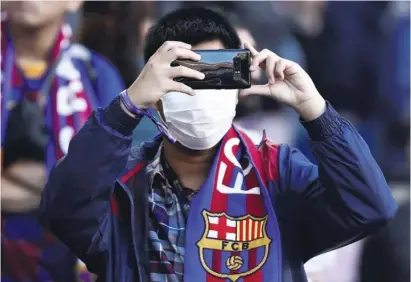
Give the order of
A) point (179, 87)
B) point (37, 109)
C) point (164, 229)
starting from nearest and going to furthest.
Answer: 1. point (179, 87)
2. point (164, 229)
3. point (37, 109)

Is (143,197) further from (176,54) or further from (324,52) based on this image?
(324,52)

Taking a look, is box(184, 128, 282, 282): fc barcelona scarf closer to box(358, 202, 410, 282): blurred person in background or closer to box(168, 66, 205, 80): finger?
box(168, 66, 205, 80): finger

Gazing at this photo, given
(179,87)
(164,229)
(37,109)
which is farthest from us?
(37,109)

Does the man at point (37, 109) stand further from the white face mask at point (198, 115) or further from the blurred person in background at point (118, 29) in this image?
the white face mask at point (198, 115)

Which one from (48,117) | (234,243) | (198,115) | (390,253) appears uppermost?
(198,115)

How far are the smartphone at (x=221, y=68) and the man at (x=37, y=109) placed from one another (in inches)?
29.0

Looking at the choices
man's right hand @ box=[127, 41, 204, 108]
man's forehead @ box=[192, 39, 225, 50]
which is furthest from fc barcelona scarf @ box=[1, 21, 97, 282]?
man's right hand @ box=[127, 41, 204, 108]

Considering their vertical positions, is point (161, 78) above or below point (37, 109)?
above

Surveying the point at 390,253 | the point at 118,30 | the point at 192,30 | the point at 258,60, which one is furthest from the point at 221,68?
the point at 390,253

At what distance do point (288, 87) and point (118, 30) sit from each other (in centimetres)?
78

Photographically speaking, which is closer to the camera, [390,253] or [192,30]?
[192,30]

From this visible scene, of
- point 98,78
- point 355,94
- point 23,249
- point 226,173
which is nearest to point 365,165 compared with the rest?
point 226,173

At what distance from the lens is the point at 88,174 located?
124 centimetres

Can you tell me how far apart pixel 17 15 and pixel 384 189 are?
3.75ft
